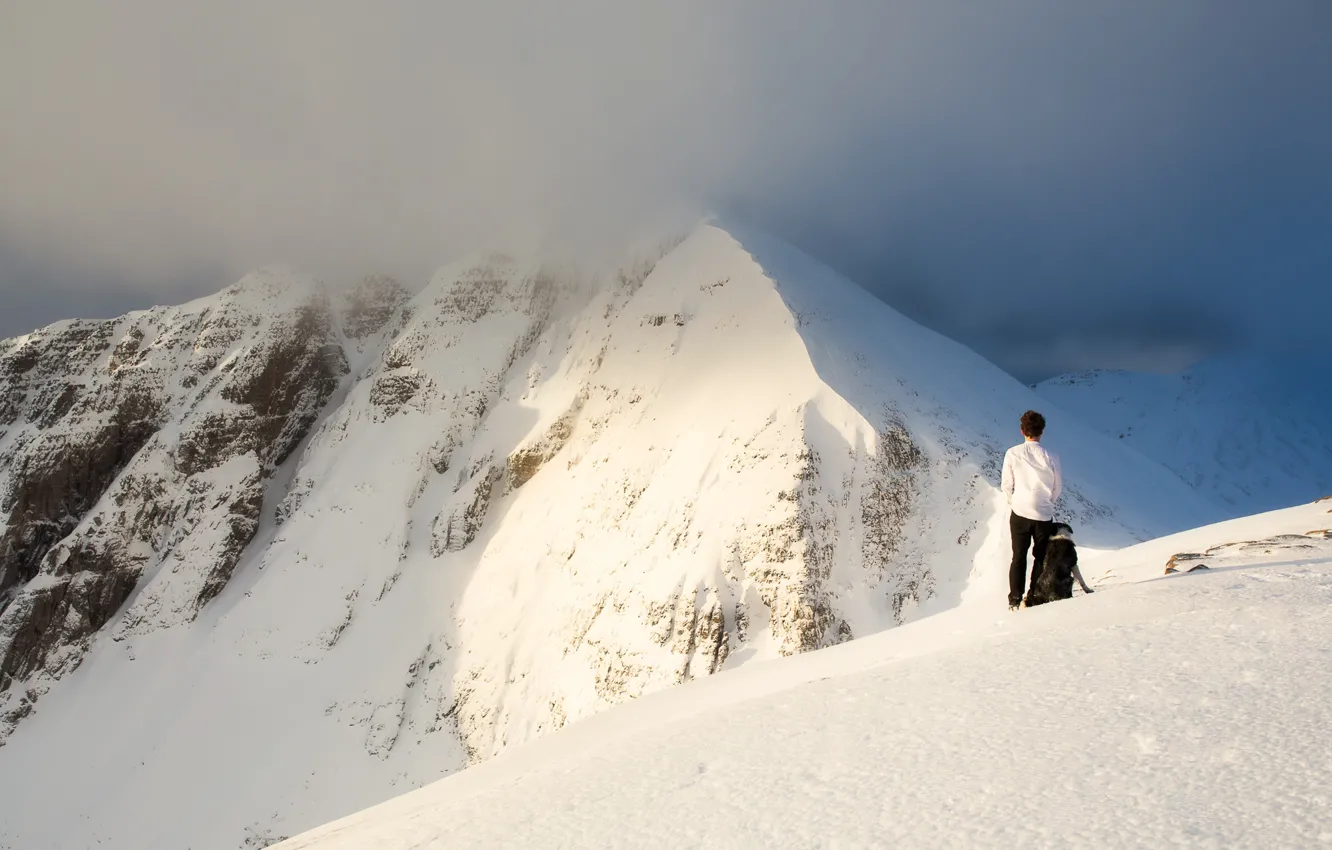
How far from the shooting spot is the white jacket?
741 cm

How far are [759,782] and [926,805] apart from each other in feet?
2.66

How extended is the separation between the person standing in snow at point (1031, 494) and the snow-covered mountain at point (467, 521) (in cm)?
1762

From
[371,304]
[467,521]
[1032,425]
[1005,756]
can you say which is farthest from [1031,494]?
[371,304]

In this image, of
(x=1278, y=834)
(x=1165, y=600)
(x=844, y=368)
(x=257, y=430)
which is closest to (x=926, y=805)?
(x=1278, y=834)

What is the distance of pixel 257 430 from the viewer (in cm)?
6512

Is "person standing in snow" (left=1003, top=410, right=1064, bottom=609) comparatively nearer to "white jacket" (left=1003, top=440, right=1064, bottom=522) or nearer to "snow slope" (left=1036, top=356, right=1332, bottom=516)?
"white jacket" (left=1003, top=440, right=1064, bottom=522)

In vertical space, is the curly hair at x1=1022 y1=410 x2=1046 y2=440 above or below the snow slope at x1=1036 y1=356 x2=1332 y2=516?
below

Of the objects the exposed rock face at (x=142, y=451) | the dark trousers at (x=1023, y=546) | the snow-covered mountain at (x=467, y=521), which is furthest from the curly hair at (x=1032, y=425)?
the exposed rock face at (x=142, y=451)

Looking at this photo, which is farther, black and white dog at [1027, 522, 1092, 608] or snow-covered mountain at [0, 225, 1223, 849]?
snow-covered mountain at [0, 225, 1223, 849]

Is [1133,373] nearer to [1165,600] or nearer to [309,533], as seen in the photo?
[309,533]

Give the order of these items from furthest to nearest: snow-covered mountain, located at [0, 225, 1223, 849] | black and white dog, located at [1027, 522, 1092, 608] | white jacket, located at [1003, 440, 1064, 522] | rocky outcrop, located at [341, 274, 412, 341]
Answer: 1. rocky outcrop, located at [341, 274, 412, 341]
2. snow-covered mountain, located at [0, 225, 1223, 849]
3. white jacket, located at [1003, 440, 1064, 522]
4. black and white dog, located at [1027, 522, 1092, 608]

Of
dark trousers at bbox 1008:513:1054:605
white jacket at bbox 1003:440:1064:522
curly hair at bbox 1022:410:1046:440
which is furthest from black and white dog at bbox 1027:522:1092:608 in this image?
curly hair at bbox 1022:410:1046:440

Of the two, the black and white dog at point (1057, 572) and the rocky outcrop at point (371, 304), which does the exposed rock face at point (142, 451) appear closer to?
the rocky outcrop at point (371, 304)

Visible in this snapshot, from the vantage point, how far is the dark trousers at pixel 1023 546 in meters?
7.48
